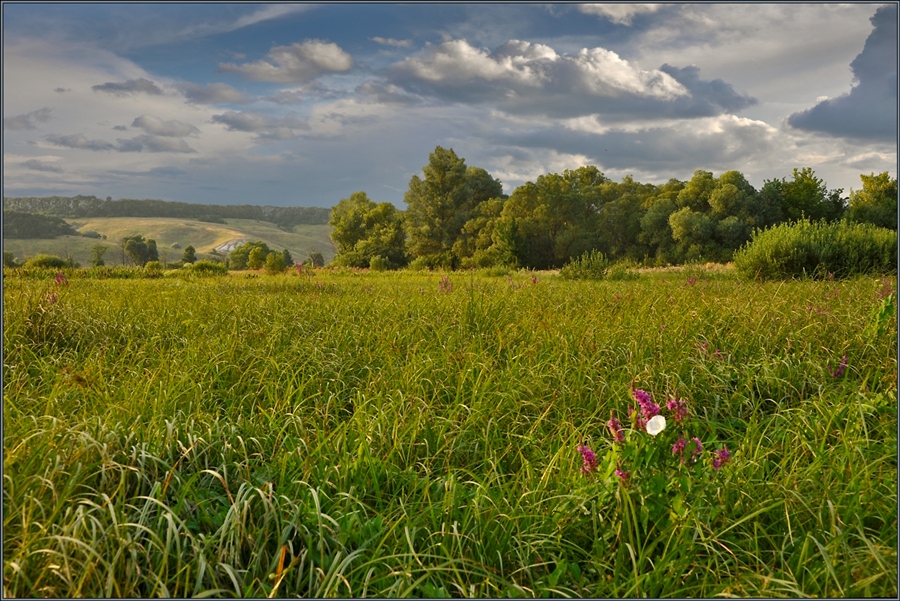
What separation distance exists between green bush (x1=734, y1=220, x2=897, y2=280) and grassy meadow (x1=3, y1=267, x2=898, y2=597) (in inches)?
244

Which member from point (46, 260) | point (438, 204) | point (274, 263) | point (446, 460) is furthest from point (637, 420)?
point (438, 204)

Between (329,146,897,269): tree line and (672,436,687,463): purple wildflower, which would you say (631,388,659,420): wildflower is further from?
(329,146,897,269): tree line

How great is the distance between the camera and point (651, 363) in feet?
14.3

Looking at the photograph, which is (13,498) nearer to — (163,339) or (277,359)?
(277,359)

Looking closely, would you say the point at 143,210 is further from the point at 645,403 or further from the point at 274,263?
the point at 645,403

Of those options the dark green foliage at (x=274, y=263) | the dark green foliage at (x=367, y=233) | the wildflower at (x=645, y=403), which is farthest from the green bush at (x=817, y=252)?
the dark green foliage at (x=367, y=233)

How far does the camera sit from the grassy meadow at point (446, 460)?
193 cm

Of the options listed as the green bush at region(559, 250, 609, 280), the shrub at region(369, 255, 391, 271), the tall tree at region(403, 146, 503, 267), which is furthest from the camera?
the tall tree at region(403, 146, 503, 267)

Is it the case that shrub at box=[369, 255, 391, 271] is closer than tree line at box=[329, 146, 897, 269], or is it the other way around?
shrub at box=[369, 255, 391, 271]

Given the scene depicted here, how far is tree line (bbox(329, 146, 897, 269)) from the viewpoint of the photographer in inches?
1110

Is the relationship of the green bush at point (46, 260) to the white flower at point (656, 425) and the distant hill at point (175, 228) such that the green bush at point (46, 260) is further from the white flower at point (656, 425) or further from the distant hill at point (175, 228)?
the white flower at point (656, 425)

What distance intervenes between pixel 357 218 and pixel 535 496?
3773cm

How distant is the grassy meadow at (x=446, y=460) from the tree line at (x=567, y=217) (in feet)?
67.8

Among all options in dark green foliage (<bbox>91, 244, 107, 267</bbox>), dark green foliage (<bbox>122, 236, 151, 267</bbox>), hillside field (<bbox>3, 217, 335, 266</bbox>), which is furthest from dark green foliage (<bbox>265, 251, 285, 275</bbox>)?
dark green foliage (<bbox>91, 244, 107, 267</bbox>)
